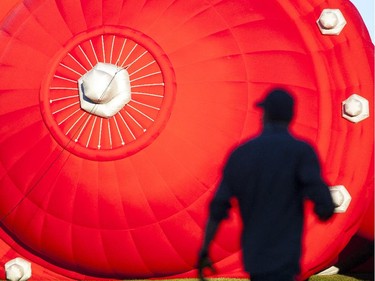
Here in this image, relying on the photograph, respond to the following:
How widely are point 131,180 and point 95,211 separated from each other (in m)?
0.42

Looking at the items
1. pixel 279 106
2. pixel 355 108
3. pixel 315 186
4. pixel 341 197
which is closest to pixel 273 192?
pixel 315 186

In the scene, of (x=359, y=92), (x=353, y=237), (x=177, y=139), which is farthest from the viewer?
(x=353, y=237)

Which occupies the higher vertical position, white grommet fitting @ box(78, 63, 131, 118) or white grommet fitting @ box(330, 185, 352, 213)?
white grommet fitting @ box(78, 63, 131, 118)

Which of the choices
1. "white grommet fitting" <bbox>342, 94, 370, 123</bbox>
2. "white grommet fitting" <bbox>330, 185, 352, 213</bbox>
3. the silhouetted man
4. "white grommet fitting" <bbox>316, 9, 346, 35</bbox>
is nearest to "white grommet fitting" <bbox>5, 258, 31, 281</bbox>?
"white grommet fitting" <bbox>330, 185, 352, 213</bbox>

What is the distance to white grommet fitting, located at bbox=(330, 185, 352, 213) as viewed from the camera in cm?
750

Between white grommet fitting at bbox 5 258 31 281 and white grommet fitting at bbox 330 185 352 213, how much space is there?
9.15 feet

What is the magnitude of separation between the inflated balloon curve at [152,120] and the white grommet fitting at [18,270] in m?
0.28

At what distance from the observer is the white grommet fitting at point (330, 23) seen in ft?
25.6

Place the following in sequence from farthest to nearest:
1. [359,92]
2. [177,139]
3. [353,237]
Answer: [353,237] → [359,92] → [177,139]

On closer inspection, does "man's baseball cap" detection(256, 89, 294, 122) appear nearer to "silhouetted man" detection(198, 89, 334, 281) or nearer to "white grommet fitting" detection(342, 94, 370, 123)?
"silhouetted man" detection(198, 89, 334, 281)

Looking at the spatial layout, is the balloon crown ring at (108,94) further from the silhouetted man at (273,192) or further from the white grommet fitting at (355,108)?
the silhouetted man at (273,192)

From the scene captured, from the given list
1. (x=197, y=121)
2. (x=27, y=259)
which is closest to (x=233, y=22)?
(x=197, y=121)

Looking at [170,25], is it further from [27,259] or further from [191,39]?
[27,259]

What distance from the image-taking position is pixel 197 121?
274 inches
